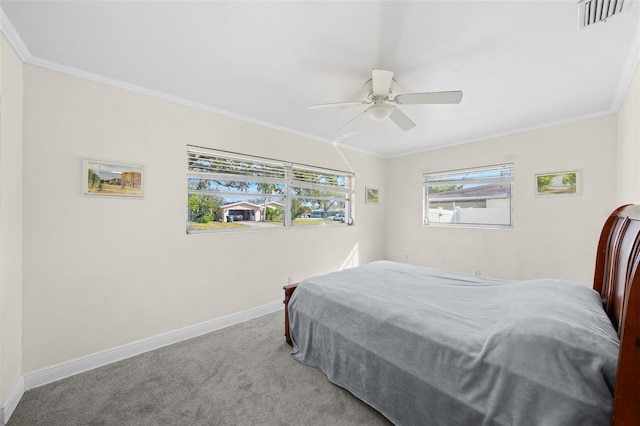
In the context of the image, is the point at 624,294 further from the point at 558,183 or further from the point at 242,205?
the point at 242,205

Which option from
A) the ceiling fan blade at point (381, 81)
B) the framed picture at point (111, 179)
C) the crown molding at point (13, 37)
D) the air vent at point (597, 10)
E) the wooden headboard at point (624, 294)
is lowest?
the wooden headboard at point (624, 294)

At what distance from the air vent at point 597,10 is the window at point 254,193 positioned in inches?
117

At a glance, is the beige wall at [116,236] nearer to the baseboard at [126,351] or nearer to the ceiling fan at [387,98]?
the baseboard at [126,351]

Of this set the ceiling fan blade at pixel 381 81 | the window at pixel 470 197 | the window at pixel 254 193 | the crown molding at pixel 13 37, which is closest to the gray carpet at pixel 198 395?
the window at pixel 254 193

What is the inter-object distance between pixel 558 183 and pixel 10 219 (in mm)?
5439

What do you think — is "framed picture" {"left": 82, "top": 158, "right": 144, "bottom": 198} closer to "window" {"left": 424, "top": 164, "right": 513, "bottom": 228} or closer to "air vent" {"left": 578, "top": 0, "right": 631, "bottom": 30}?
"air vent" {"left": 578, "top": 0, "right": 631, "bottom": 30}

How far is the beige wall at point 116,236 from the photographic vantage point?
1.96 m

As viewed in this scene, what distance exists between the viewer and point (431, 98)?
199 cm

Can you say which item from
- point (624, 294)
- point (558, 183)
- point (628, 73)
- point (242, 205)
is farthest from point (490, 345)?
point (558, 183)

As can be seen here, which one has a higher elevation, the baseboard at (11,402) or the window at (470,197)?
the window at (470,197)

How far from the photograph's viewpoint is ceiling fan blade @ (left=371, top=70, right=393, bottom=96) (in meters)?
1.82

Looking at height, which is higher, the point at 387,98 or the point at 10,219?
the point at 387,98

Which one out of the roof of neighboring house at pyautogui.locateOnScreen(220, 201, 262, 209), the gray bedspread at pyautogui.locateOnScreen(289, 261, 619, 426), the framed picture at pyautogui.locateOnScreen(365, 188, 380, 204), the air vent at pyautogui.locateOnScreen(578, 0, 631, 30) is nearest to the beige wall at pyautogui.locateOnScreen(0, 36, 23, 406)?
the roof of neighboring house at pyautogui.locateOnScreen(220, 201, 262, 209)

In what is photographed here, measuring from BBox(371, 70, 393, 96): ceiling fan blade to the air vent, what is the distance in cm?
104
